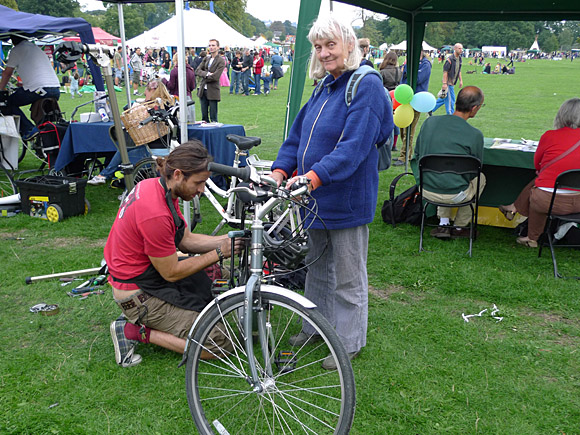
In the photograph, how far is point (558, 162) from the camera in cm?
462

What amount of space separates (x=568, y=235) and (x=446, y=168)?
148cm

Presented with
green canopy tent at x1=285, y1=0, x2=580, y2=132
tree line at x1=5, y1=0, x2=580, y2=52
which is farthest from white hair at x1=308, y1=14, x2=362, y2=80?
tree line at x1=5, y1=0, x2=580, y2=52

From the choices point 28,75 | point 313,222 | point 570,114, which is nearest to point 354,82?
point 313,222

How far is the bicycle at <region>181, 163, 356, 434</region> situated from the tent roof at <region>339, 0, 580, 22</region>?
4092 mm

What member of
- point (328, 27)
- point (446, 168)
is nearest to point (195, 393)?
point (328, 27)

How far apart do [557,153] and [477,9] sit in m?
2.80

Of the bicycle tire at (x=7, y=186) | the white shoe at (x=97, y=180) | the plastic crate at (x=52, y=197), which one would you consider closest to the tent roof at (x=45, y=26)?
the white shoe at (x=97, y=180)

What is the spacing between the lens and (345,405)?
7.10 ft

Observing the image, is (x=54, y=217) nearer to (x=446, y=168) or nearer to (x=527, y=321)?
(x=446, y=168)

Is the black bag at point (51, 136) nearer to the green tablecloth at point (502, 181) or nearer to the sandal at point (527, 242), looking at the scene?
the green tablecloth at point (502, 181)

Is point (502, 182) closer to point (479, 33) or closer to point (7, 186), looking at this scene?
point (7, 186)

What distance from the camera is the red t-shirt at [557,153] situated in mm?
4578

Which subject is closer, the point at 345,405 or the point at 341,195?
the point at 345,405

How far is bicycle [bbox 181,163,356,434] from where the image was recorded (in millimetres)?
2199
